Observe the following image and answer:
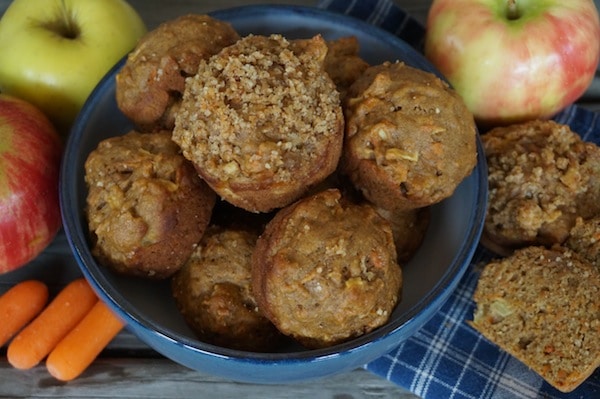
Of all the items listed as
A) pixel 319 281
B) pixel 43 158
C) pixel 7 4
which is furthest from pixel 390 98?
pixel 7 4

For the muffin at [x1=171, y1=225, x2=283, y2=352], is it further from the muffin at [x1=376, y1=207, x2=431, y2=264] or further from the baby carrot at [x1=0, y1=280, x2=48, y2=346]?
the baby carrot at [x1=0, y1=280, x2=48, y2=346]

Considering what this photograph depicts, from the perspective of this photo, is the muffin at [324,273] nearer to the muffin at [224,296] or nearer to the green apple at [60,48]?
the muffin at [224,296]

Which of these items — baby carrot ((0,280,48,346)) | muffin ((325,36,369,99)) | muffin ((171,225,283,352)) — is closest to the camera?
muffin ((171,225,283,352))

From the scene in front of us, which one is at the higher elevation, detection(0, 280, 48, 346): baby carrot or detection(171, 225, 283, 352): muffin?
detection(171, 225, 283, 352): muffin

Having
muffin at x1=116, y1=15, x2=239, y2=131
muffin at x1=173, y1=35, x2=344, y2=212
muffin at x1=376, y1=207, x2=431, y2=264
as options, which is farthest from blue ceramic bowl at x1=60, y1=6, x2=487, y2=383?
muffin at x1=173, y1=35, x2=344, y2=212

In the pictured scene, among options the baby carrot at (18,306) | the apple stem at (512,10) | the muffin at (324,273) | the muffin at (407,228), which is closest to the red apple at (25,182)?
the baby carrot at (18,306)

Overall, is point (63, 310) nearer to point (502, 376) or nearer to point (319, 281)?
point (319, 281)

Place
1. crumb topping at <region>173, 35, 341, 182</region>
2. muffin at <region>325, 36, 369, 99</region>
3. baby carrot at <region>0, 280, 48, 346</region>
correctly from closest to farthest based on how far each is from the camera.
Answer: crumb topping at <region>173, 35, 341, 182</region> → muffin at <region>325, 36, 369, 99</region> → baby carrot at <region>0, 280, 48, 346</region>
